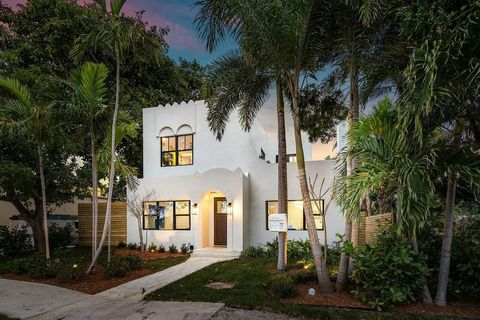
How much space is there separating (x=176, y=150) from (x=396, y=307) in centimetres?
1189

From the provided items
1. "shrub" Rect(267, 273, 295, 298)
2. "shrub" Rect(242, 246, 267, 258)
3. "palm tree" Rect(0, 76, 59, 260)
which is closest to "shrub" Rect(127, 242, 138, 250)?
"shrub" Rect(242, 246, 267, 258)

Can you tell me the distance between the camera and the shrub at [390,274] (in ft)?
21.3

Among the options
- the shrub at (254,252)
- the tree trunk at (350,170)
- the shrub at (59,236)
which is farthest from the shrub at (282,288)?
the shrub at (59,236)

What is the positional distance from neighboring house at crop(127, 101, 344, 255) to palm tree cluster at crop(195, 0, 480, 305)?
153 inches

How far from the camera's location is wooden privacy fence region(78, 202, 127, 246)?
16.8 metres

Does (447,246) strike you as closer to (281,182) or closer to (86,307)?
(281,182)

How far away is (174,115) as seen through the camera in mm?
16391

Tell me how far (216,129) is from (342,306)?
6.41 meters

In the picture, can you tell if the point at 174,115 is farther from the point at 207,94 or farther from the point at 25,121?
the point at 25,121

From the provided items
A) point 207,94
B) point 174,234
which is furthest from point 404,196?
point 174,234

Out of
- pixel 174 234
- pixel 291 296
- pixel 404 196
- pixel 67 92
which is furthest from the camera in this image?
pixel 174 234

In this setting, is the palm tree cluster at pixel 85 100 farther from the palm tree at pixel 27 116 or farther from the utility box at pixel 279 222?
the utility box at pixel 279 222

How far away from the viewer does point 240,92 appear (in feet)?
35.2

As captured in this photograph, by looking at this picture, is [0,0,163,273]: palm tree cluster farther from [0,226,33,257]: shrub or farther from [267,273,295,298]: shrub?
[0,226,33,257]: shrub
